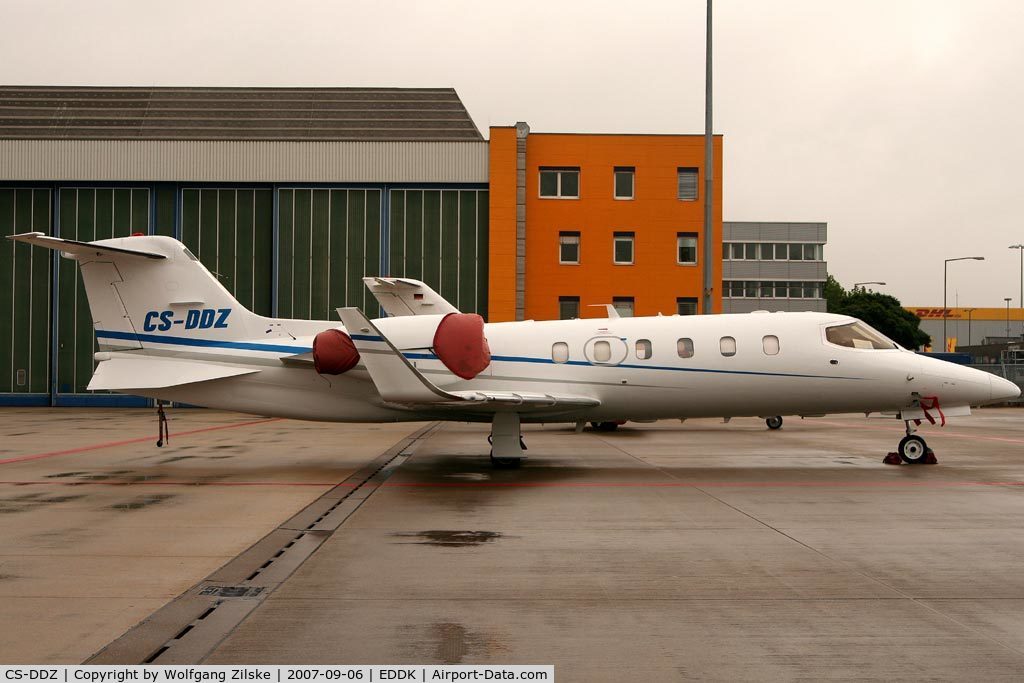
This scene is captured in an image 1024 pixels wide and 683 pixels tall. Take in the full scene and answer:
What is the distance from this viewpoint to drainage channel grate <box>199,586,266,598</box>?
6902 millimetres

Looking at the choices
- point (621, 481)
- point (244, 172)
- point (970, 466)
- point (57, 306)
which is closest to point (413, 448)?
point (621, 481)

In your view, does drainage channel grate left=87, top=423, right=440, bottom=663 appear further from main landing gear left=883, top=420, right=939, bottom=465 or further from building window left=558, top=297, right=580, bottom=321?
building window left=558, top=297, right=580, bottom=321

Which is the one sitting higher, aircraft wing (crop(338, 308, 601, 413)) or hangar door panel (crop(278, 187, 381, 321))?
hangar door panel (crop(278, 187, 381, 321))

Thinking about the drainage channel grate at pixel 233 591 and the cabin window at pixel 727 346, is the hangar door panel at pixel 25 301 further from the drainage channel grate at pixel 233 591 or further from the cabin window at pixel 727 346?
the drainage channel grate at pixel 233 591

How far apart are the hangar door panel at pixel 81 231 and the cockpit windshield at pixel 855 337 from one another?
34221 mm

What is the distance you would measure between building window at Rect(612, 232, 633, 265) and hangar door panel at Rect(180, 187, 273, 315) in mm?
16432

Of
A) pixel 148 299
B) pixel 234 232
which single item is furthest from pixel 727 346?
pixel 234 232

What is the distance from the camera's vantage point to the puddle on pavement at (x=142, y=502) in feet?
37.7

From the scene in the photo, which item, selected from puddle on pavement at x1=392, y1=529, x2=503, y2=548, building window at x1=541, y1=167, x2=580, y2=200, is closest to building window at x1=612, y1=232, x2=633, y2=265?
building window at x1=541, y1=167, x2=580, y2=200

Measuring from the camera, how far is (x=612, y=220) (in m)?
40.8

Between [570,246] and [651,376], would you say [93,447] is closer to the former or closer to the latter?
[651,376]

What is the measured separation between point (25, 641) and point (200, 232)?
123ft

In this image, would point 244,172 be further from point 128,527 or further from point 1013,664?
point 1013,664

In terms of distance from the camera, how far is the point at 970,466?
16312mm
